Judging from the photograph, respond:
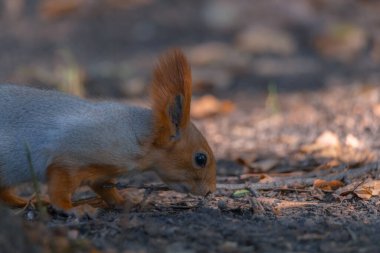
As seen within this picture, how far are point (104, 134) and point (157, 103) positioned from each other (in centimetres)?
35

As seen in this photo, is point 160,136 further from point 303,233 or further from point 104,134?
point 303,233

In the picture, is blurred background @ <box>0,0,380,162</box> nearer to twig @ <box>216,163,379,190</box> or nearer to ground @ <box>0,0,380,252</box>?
ground @ <box>0,0,380,252</box>

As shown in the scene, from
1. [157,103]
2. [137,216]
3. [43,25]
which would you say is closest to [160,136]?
[157,103]

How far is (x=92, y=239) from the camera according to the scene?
3.70 m

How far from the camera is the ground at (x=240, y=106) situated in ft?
12.4

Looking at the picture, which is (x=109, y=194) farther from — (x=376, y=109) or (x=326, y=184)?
(x=376, y=109)

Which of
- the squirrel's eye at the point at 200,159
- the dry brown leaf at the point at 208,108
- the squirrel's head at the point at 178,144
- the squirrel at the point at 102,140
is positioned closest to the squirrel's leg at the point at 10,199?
the squirrel at the point at 102,140

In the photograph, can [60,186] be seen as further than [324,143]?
No

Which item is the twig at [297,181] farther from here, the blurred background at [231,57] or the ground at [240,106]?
the blurred background at [231,57]

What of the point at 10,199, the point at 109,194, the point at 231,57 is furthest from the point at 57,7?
the point at 109,194

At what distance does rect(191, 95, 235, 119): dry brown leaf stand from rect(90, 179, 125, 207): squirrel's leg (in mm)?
3095

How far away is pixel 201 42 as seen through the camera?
→ 10.4 meters

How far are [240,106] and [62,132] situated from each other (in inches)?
156

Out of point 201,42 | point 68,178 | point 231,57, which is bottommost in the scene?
point 68,178
